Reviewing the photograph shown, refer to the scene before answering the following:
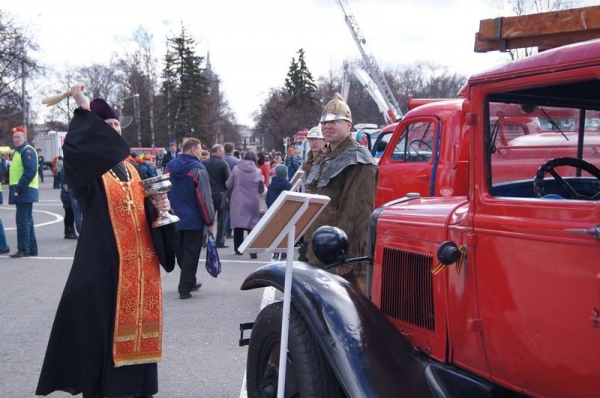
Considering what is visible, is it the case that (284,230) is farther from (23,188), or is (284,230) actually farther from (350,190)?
(23,188)

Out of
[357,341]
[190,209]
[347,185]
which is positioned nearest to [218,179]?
[190,209]

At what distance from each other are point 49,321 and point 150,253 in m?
3.01

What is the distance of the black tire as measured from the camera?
121 inches

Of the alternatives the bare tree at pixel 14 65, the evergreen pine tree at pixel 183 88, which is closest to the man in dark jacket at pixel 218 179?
the bare tree at pixel 14 65

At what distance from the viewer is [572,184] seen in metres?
2.69

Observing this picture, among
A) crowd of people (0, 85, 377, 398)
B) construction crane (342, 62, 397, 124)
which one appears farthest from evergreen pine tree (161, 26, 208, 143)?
crowd of people (0, 85, 377, 398)

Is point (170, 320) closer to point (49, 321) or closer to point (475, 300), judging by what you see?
point (49, 321)

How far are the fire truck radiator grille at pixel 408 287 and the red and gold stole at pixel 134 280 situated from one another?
1.36 meters

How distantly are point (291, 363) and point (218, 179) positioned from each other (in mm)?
8152

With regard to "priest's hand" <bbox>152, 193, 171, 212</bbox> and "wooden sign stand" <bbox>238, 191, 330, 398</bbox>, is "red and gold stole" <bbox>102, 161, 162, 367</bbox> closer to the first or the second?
"priest's hand" <bbox>152, 193, 171, 212</bbox>

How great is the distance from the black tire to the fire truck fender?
0.11m

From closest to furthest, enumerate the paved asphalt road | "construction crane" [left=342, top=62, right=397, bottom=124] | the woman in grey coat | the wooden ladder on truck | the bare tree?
the wooden ladder on truck, the paved asphalt road, the woman in grey coat, "construction crane" [left=342, top=62, right=397, bottom=124], the bare tree

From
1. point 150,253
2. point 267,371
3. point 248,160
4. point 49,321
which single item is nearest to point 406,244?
point 267,371

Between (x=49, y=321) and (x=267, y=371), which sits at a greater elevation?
(x=267, y=371)
